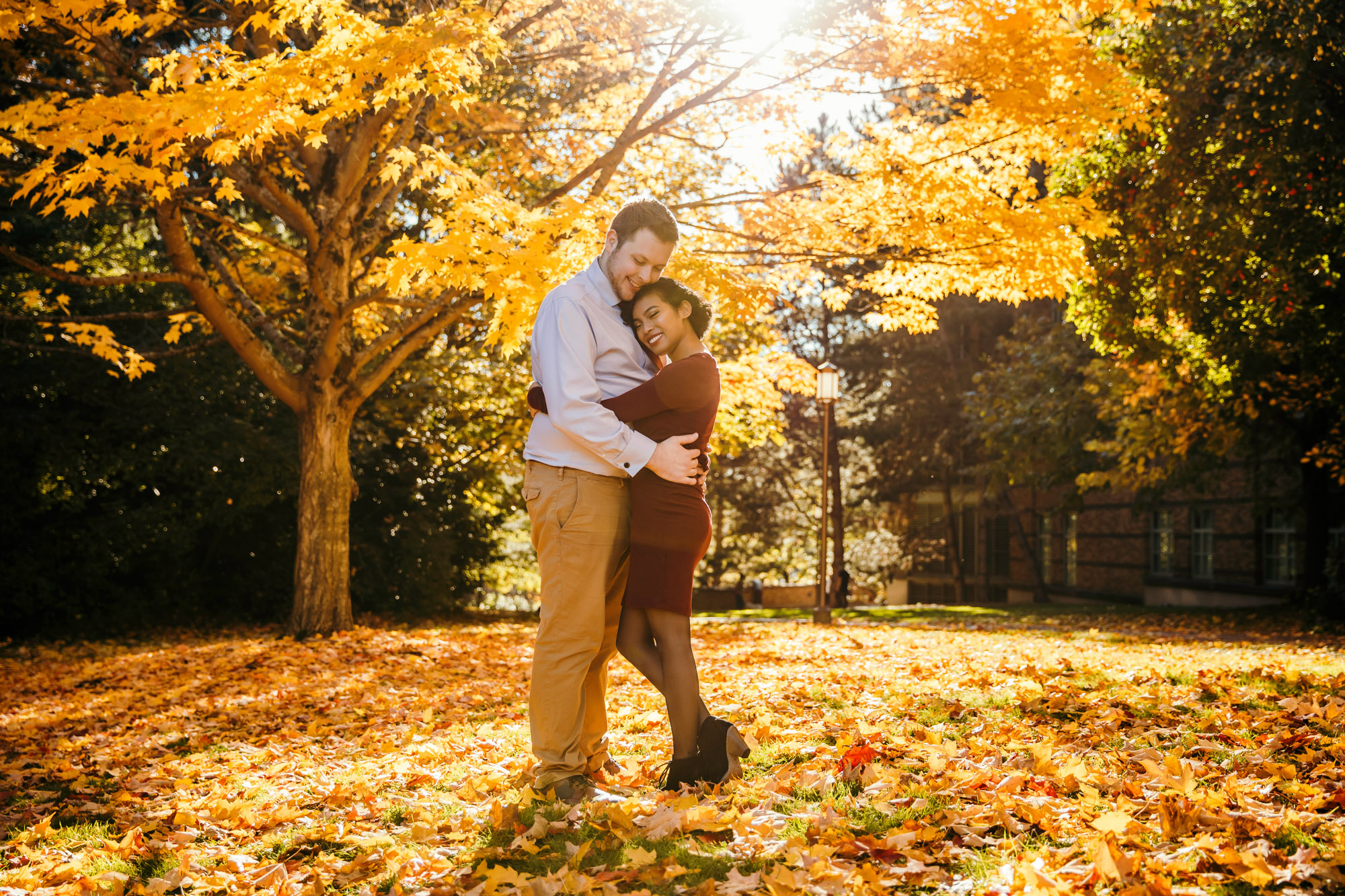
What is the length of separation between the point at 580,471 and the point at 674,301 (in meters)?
0.73

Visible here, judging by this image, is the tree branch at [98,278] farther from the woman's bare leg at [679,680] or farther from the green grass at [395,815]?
the woman's bare leg at [679,680]

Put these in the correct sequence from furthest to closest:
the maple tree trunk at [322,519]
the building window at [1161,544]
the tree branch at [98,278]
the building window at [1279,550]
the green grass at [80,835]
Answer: the building window at [1161,544] → the building window at [1279,550] → the maple tree trunk at [322,519] → the tree branch at [98,278] → the green grass at [80,835]

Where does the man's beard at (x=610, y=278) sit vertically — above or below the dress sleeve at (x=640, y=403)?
above

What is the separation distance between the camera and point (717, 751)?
3518 mm

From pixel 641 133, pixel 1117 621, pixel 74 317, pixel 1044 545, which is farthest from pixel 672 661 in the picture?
pixel 1044 545

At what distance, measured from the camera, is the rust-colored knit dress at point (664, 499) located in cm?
351

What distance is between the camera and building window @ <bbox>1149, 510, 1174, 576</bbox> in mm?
24219

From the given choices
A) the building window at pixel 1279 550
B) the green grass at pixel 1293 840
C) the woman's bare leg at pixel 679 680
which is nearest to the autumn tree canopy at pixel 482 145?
the woman's bare leg at pixel 679 680

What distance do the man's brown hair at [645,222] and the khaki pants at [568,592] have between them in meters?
0.91

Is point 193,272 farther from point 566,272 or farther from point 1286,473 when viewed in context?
point 1286,473

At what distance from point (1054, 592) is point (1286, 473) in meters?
11.7

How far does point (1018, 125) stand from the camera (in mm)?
8820

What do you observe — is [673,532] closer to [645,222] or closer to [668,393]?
[668,393]

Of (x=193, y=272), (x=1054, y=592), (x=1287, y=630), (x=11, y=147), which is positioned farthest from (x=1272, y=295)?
(x=1054, y=592)
